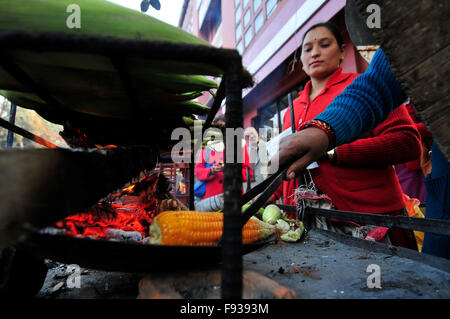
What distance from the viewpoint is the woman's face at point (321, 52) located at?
2332 millimetres

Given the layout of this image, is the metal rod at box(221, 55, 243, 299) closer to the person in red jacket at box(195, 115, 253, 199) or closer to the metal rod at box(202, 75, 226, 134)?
the metal rod at box(202, 75, 226, 134)

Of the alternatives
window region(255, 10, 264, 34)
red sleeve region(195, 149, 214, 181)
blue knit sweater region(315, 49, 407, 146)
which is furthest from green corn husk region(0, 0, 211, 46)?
window region(255, 10, 264, 34)

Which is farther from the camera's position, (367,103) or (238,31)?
(238,31)

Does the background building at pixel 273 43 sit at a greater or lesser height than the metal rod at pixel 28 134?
greater

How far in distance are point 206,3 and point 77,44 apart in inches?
556

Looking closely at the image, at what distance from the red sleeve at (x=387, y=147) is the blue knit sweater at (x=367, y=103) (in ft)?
1.76

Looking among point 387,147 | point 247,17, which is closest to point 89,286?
point 387,147

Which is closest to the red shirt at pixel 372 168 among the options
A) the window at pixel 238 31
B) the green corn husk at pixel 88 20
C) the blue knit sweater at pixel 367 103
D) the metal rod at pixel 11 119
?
the blue knit sweater at pixel 367 103

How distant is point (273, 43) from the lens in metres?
6.07

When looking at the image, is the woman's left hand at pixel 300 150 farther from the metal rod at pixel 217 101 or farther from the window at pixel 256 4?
the window at pixel 256 4

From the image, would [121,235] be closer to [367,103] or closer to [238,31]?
[367,103]

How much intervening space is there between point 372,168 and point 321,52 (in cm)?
125

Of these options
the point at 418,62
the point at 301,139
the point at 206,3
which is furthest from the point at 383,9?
the point at 206,3
